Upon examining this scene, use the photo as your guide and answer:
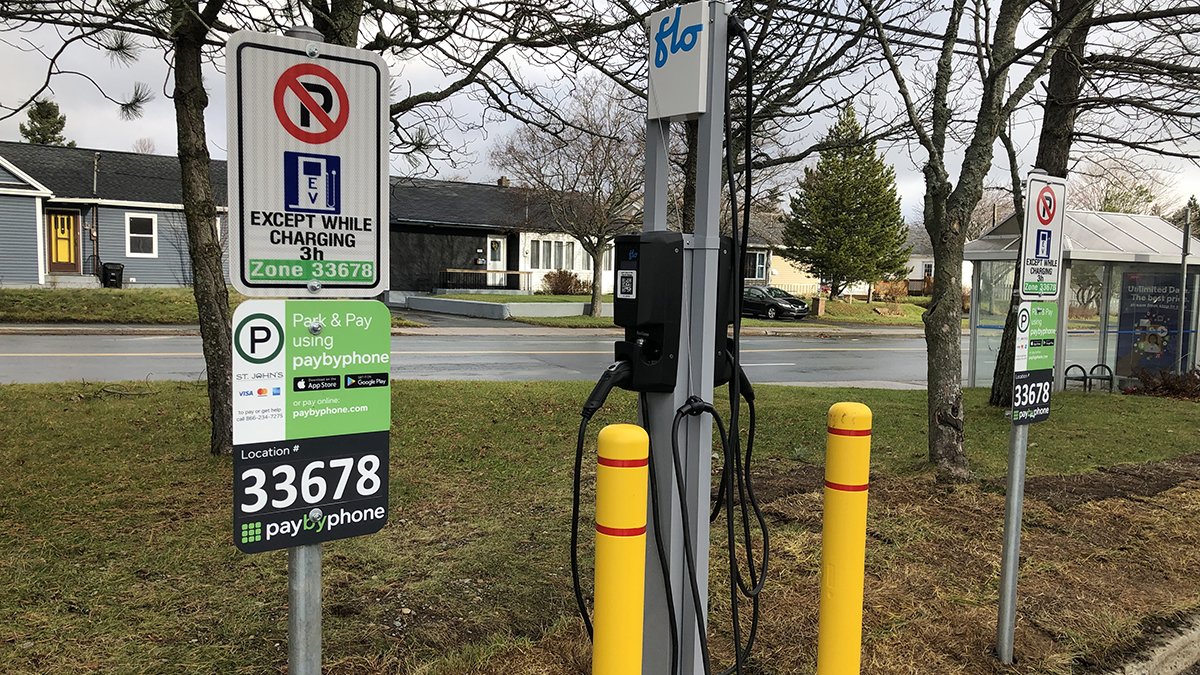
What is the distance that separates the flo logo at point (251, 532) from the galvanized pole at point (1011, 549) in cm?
303

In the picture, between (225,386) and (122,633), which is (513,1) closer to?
(225,386)

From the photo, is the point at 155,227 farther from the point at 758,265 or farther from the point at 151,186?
the point at 758,265

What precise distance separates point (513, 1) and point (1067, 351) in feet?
37.6

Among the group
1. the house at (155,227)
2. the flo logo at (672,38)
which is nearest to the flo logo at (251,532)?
the flo logo at (672,38)

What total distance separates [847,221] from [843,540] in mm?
36592

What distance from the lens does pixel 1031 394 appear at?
3686 millimetres

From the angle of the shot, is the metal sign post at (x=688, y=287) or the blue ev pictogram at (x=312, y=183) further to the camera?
the metal sign post at (x=688, y=287)

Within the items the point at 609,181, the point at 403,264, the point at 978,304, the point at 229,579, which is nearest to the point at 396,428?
the point at 229,579

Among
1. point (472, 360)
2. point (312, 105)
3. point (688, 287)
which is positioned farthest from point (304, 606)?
point (472, 360)

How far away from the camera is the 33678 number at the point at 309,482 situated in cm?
191

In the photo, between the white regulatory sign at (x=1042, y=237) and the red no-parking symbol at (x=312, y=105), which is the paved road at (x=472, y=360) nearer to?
the white regulatory sign at (x=1042, y=237)

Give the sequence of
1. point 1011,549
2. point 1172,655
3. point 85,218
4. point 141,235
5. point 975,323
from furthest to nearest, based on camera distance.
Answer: point 141,235 < point 85,218 < point 975,323 < point 1172,655 < point 1011,549

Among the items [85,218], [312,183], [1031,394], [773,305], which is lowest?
[773,305]

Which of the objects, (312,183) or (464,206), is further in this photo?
(464,206)
